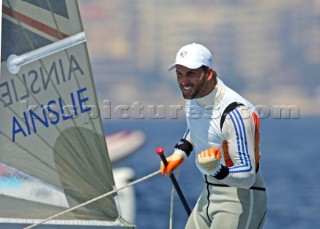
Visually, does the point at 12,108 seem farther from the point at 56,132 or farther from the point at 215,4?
the point at 215,4

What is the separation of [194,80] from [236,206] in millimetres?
872

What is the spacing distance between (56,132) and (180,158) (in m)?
1.20

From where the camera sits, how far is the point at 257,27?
16275cm

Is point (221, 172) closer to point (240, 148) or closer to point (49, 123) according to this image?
point (240, 148)

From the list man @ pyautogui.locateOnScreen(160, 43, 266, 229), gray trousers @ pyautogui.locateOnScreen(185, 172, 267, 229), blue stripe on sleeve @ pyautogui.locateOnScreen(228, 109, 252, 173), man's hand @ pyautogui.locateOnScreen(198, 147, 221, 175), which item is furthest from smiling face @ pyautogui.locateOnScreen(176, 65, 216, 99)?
gray trousers @ pyautogui.locateOnScreen(185, 172, 267, 229)

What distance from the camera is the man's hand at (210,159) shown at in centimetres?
653

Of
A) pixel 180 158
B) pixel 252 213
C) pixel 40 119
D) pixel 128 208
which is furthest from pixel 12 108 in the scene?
pixel 128 208

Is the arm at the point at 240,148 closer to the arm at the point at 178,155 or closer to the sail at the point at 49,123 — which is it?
the arm at the point at 178,155

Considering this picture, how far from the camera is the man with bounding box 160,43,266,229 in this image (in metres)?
6.70

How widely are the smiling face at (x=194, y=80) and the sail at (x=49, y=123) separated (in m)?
1.43

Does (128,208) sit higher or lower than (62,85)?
lower

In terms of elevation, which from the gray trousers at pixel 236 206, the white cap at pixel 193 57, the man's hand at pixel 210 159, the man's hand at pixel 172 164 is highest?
the white cap at pixel 193 57

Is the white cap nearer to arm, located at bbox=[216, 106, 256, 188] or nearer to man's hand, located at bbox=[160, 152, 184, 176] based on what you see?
arm, located at bbox=[216, 106, 256, 188]

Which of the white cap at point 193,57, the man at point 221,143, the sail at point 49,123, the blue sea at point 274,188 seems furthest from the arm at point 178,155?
the blue sea at point 274,188
